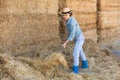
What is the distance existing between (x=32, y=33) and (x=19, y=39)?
0.42m

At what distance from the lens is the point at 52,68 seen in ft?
22.4

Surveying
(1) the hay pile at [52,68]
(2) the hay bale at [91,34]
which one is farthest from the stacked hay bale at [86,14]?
(1) the hay pile at [52,68]

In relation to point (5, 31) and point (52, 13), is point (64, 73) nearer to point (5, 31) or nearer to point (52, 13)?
point (5, 31)

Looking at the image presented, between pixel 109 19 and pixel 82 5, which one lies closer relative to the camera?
pixel 82 5

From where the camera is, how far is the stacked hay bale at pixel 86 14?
9.44 m

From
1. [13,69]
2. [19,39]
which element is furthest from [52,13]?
[13,69]

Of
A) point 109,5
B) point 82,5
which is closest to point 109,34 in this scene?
point 109,5

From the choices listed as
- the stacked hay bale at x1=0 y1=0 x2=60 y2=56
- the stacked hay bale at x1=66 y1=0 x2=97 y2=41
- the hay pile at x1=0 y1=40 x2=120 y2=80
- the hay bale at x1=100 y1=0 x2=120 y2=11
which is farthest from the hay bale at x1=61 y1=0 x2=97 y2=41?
the hay pile at x1=0 y1=40 x2=120 y2=80

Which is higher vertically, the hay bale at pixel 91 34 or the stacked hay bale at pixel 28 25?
the stacked hay bale at pixel 28 25

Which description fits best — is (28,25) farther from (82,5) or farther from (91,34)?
(91,34)

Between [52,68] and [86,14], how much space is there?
3474 millimetres


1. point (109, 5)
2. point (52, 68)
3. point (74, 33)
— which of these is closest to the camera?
point (52, 68)

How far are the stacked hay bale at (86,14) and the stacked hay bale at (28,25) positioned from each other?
94 cm

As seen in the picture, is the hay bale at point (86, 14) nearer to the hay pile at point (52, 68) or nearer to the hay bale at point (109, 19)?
the hay bale at point (109, 19)
